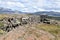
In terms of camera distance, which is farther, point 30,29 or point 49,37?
point 30,29

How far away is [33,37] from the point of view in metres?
24.6

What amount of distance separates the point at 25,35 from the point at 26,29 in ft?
7.29

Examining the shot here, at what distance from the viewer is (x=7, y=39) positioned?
25000mm

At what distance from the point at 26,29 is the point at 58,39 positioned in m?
5.13

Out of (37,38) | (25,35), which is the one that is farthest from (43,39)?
(25,35)

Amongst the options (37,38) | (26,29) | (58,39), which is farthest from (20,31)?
(58,39)

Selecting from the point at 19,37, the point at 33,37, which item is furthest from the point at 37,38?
the point at 19,37

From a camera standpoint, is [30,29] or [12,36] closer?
[12,36]

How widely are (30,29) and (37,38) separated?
9.76 ft

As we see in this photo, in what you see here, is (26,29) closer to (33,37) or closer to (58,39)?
(33,37)

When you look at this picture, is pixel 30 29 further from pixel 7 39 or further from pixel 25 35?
pixel 7 39

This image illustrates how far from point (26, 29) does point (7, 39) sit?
357 cm

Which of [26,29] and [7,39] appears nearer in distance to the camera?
[7,39]

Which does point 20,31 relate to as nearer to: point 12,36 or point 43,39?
point 12,36
